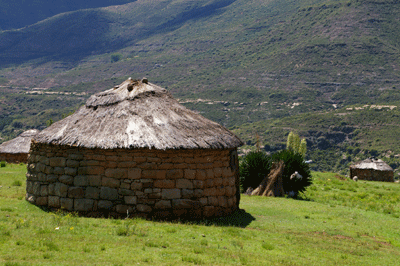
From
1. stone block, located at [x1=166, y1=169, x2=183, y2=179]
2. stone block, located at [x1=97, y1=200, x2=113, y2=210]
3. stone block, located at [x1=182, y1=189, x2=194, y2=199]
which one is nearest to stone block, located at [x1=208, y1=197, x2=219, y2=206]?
stone block, located at [x1=182, y1=189, x2=194, y2=199]

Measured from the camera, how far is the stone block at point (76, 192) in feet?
35.4

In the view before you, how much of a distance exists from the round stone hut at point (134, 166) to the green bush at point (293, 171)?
711 cm

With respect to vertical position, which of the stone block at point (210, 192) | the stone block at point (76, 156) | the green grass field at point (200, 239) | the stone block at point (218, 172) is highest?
Answer: the stone block at point (76, 156)

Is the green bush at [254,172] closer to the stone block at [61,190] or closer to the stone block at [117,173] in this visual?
the stone block at [117,173]

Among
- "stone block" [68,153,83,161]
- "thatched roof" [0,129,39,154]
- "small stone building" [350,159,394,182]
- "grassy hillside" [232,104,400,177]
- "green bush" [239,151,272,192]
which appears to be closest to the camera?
"stone block" [68,153,83,161]

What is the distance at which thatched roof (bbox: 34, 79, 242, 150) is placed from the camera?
10617mm

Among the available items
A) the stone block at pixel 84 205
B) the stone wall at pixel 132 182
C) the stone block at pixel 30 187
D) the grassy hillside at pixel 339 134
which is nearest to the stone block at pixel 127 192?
the stone wall at pixel 132 182

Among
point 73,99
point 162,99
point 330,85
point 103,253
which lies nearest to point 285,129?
point 330,85

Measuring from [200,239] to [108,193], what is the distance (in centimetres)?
292

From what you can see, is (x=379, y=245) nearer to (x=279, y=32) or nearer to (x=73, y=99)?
(x=73, y=99)

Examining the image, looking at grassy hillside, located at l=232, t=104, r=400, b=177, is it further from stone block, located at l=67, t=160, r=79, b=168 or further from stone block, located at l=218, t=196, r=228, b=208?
stone block, located at l=67, t=160, r=79, b=168

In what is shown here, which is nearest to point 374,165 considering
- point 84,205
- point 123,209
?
point 123,209

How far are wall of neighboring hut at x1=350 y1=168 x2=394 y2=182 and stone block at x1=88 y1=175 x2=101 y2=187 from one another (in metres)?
28.0

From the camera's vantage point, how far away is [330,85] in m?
85.7
